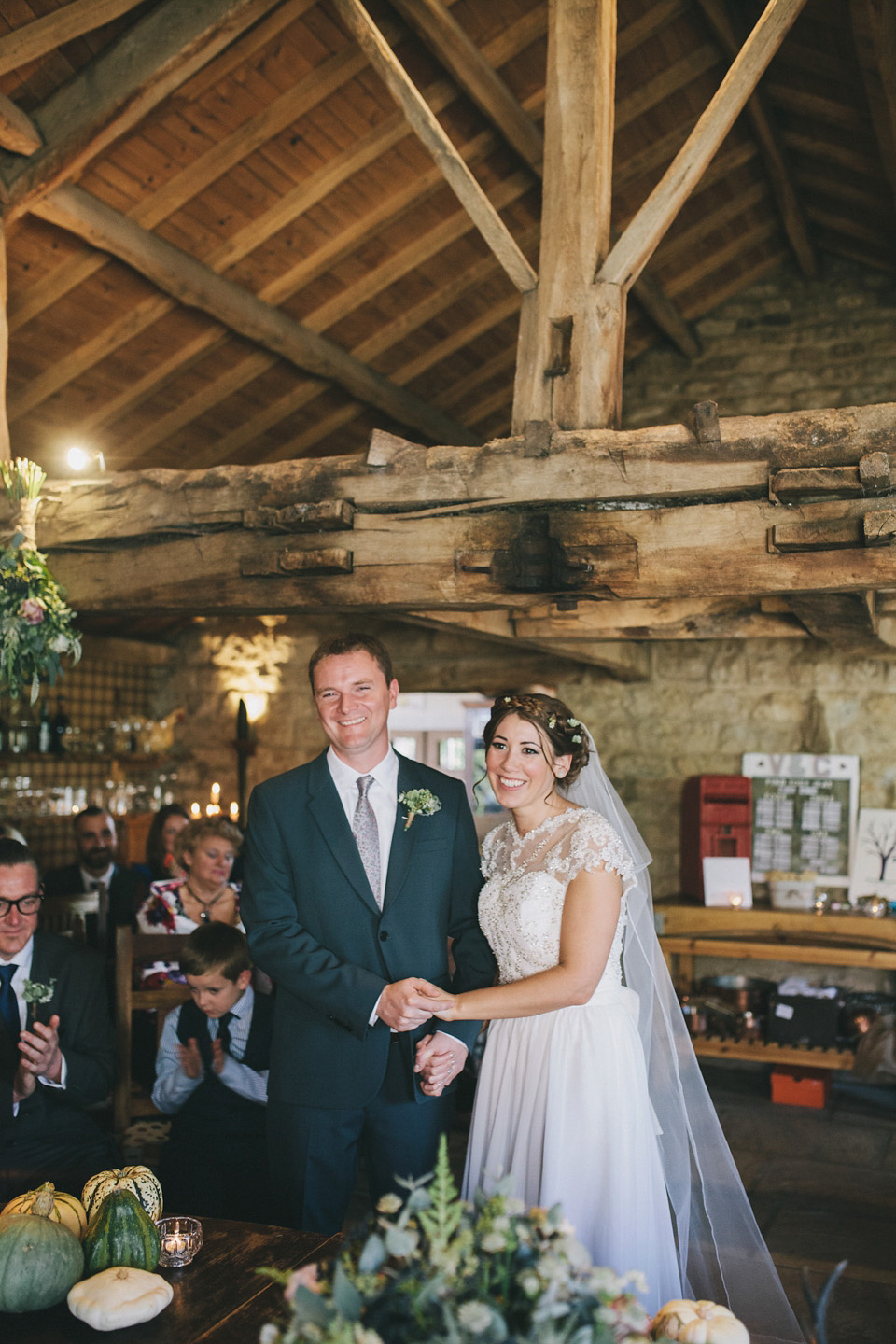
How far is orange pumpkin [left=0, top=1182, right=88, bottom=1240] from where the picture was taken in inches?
68.1

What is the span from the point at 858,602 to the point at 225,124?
3058 mm

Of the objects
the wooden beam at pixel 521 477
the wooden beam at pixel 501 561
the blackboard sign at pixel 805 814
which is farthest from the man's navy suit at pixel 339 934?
the blackboard sign at pixel 805 814

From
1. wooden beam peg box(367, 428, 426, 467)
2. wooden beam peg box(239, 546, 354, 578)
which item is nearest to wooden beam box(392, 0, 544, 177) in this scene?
wooden beam peg box(367, 428, 426, 467)

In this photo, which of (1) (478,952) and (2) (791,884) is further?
(2) (791,884)

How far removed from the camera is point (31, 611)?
329 cm

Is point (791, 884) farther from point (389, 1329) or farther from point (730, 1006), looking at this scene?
point (389, 1329)

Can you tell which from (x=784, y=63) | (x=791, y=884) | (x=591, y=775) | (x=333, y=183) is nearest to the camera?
(x=591, y=775)

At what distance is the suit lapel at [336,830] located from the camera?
234cm

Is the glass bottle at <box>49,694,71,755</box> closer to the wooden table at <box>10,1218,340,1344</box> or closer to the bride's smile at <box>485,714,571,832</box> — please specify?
the bride's smile at <box>485,714,571,832</box>

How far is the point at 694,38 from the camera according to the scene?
4.96 m

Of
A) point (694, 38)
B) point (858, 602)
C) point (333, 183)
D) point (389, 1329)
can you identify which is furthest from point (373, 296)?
point (389, 1329)

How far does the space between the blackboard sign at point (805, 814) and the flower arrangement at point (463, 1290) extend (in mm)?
5124

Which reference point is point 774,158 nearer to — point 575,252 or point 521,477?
point 575,252

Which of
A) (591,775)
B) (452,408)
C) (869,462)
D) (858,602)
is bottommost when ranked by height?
(591,775)
